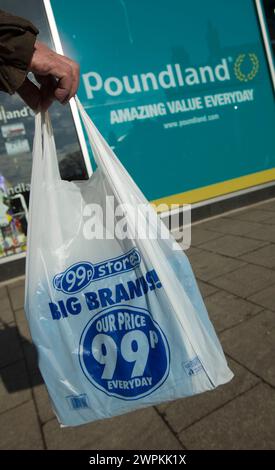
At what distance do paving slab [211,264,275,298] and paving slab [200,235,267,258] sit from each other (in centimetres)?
48

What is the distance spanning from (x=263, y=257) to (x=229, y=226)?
5.03ft

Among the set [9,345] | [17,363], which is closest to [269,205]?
[9,345]

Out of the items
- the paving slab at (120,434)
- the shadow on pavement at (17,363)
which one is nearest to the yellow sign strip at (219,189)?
the shadow on pavement at (17,363)

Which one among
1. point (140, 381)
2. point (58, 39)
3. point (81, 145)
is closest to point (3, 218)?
point (81, 145)

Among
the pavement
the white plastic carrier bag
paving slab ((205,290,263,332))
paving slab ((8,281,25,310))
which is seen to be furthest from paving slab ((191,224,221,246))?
the white plastic carrier bag

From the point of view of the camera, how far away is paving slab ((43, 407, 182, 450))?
5.55 feet

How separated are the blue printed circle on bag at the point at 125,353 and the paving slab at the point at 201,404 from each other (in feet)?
1.18

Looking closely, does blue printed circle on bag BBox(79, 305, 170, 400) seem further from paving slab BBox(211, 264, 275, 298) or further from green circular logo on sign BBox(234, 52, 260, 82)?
green circular logo on sign BBox(234, 52, 260, 82)

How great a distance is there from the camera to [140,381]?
1545 mm

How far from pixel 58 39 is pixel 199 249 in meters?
3.10

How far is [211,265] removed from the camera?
12.2 ft

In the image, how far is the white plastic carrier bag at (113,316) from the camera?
1.53 meters
